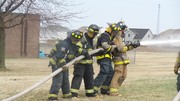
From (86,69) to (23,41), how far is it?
3274 cm

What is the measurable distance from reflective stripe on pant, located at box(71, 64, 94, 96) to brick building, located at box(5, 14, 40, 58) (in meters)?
31.3

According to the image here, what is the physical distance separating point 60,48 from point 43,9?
45.4ft

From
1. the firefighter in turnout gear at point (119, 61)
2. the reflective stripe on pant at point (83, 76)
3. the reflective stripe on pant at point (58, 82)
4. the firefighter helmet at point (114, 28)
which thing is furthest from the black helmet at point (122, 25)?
the reflective stripe on pant at point (58, 82)

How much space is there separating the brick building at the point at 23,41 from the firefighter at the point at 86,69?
31.2 metres

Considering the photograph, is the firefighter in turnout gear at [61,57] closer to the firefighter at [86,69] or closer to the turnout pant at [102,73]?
the firefighter at [86,69]

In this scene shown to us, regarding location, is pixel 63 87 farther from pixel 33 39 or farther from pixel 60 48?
pixel 33 39

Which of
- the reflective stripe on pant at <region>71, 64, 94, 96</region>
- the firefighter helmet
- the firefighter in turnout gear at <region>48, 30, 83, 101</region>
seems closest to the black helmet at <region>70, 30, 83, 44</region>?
the firefighter in turnout gear at <region>48, 30, 83, 101</region>

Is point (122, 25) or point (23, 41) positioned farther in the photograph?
point (23, 41)

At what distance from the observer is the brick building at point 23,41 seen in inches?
1596

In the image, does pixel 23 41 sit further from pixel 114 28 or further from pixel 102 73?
pixel 114 28

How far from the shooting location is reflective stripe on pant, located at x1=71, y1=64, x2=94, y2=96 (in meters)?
9.12

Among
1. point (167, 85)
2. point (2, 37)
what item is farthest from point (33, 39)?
point (167, 85)

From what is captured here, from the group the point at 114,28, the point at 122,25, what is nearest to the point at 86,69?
the point at 114,28

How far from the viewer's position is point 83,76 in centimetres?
934
